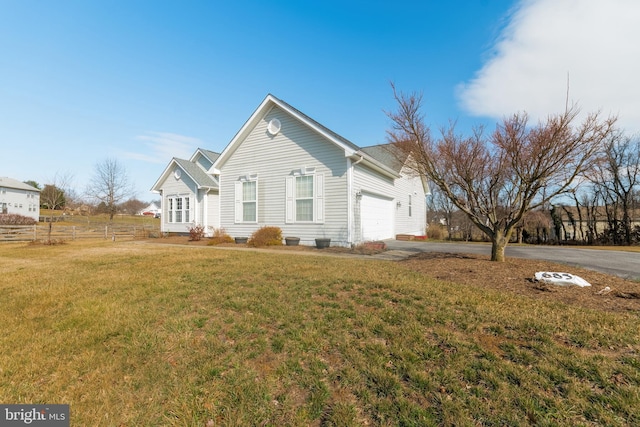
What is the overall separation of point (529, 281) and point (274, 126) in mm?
12391

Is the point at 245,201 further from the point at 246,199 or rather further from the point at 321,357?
the point at 321,357

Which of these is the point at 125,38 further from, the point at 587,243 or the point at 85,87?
the point at 587,243

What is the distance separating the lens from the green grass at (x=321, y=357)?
2363mm

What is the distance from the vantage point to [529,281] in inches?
220

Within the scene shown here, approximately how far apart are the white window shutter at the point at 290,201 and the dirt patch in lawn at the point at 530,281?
270 inches

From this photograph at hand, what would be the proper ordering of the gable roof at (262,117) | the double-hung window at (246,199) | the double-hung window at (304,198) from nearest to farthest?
1. the gable roof at (262,117)
2. the double-hung window at (304,198)
3. the double-hung window at (246,199)

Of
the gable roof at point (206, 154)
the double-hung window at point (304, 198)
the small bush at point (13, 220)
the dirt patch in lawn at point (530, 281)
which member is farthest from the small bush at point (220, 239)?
the small bush at point (13, 220)

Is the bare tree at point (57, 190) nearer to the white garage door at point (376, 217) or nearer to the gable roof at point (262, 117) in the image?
the gable roof at point (262, 117)

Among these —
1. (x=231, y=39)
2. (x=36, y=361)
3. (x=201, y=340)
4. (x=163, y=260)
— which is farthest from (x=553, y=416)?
(x=231, y=39)

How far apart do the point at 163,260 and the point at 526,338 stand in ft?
30.8

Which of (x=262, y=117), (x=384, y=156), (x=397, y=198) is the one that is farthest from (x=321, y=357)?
(x=384, y=156)

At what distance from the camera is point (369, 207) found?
543 inches

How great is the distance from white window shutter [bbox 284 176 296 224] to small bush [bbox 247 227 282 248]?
0.83 meters

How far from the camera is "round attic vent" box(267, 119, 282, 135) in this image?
1396 centimetres
